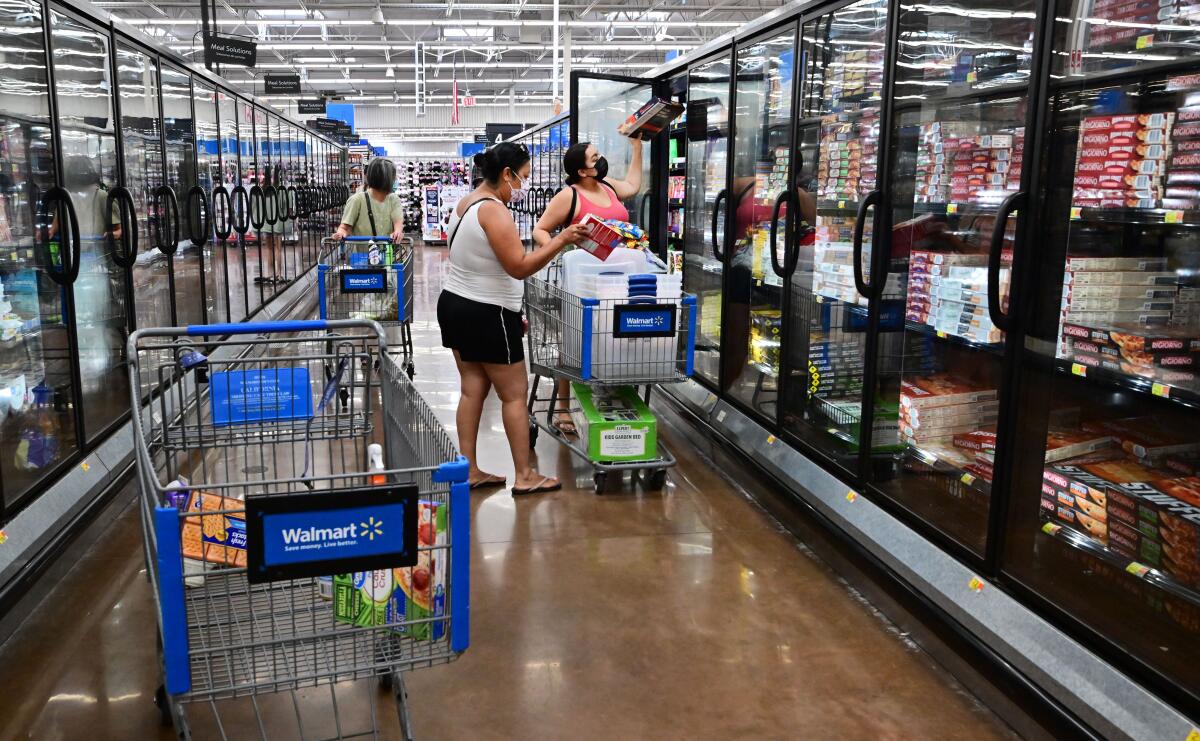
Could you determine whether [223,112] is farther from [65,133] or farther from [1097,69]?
[1097,69]

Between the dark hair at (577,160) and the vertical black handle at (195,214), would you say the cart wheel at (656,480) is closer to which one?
the dark hair at (577,160)

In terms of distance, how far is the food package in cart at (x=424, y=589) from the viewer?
2.11 meters

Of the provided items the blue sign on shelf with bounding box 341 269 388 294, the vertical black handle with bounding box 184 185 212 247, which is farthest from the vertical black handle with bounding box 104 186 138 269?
the blue sign on shelf with bounding box 341 269 388 294

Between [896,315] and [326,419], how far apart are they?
2.25 meters

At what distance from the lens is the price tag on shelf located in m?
2.61

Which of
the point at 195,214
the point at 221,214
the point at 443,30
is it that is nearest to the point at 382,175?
the point at 221,214

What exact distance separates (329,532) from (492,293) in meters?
2.62

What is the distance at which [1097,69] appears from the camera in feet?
8.75

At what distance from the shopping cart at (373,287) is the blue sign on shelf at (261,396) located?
10.9 ft

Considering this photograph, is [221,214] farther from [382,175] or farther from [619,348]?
[619,348]

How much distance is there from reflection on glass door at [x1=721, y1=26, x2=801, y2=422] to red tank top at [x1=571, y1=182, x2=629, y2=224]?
2.16ft

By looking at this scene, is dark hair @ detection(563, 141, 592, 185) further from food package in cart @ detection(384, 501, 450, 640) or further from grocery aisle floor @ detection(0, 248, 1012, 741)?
food package in cart @ detection(384, 501, 450, 640)

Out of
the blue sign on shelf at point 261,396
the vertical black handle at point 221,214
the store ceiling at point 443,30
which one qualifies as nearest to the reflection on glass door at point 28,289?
the blue sign on shelf at point 261,396

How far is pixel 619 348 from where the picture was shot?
4.75 meters
